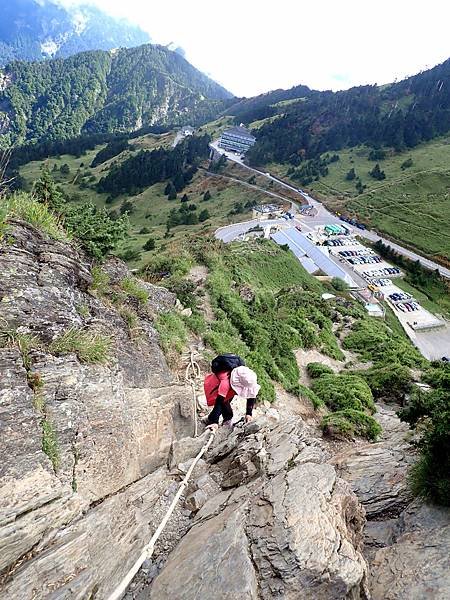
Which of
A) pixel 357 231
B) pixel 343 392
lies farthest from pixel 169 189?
pixel 343 392

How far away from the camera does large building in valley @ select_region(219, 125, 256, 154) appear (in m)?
158

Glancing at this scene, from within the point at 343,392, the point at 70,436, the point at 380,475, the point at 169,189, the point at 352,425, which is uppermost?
the point at 70,436

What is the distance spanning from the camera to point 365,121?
15162 centimetres

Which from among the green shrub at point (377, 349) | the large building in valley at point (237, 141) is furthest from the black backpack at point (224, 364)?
the large building in valley at point (237, 141)

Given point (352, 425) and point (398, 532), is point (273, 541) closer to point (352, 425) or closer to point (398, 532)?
point (398, 532)

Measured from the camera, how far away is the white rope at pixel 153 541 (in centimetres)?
404

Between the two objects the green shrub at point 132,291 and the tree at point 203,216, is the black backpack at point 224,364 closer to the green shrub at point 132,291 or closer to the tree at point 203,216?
the green shrub at point 132,291

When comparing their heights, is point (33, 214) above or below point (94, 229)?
above

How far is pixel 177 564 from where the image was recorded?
486cm

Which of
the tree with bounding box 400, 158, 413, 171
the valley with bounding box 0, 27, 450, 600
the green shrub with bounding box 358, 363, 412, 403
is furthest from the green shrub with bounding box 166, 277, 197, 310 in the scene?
the tree with bounding box 400, 158, 413, 171

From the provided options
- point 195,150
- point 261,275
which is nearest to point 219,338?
point 261,275

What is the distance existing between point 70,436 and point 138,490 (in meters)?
1.61

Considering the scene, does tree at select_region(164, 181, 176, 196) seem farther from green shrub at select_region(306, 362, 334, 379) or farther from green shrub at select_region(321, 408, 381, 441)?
green shrub at select_region(321, 408, 381, 441)

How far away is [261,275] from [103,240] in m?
34.6
